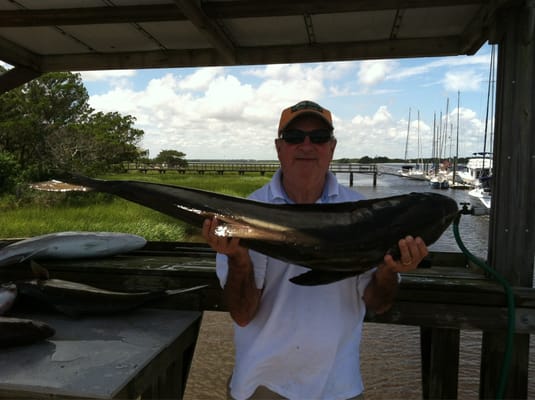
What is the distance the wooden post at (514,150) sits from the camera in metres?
3.76

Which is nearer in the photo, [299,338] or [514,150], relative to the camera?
[299,338]

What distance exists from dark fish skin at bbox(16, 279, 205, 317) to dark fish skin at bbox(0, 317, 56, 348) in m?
0.53

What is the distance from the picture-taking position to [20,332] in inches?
119

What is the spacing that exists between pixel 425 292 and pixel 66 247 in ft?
12.4

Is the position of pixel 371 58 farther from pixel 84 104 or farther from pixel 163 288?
pixel 84 104

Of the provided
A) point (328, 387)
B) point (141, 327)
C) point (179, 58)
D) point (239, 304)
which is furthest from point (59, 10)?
point (328, 387)

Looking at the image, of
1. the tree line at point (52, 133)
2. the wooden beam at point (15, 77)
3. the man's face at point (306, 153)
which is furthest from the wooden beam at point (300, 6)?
the tree line at point (52, 133)

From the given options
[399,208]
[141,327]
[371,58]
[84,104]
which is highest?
[84,104]

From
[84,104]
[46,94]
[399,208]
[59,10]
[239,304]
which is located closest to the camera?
[399,208]

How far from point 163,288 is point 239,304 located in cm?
202

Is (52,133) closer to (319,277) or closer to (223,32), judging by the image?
(223,32)

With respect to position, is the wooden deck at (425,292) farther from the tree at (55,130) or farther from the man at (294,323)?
the tree at (55,130)

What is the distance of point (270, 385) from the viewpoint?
8.46ft

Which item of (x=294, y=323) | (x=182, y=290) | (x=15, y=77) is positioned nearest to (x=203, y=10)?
(x=182, y=290)
